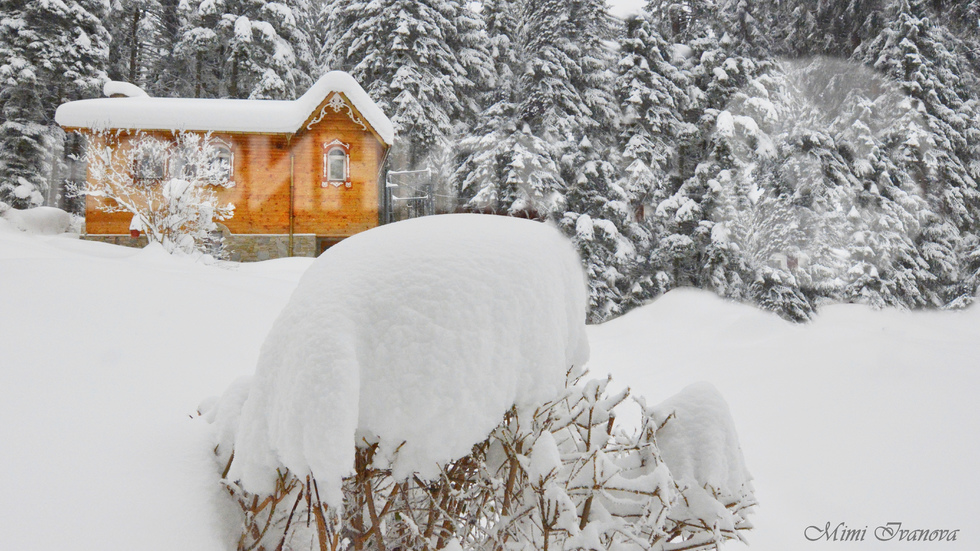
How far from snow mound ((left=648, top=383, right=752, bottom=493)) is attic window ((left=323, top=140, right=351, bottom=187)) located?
1392 centimetres

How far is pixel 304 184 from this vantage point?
47.9ft

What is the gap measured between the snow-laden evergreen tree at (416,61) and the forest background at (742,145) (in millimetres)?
142

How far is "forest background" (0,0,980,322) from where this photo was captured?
1240 centimetres

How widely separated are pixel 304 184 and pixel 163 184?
4.21 meters

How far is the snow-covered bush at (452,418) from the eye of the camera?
1.38 m

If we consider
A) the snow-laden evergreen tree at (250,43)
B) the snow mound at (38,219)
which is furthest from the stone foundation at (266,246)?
the snow-laden evergreen tree at (250,43)

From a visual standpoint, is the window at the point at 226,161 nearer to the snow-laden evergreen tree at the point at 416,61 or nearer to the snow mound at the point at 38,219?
the snow-laden evergreen tree at the point at 416,61

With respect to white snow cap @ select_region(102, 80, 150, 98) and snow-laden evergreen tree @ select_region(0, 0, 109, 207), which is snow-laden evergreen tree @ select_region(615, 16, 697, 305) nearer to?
white snow cap @ select_region(102, 80, 150, 98)

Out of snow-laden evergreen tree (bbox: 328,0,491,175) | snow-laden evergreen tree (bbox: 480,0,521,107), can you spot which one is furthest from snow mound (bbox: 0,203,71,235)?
snow-laden evergreen tree (bbox: 480,0,521,107)

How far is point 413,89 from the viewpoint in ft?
54.3

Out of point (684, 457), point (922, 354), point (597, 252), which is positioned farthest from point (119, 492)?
point (597, 252)

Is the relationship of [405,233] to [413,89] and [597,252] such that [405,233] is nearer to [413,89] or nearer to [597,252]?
[597,252]

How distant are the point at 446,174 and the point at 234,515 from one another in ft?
51.9

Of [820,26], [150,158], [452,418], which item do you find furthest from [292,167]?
[820,26]
